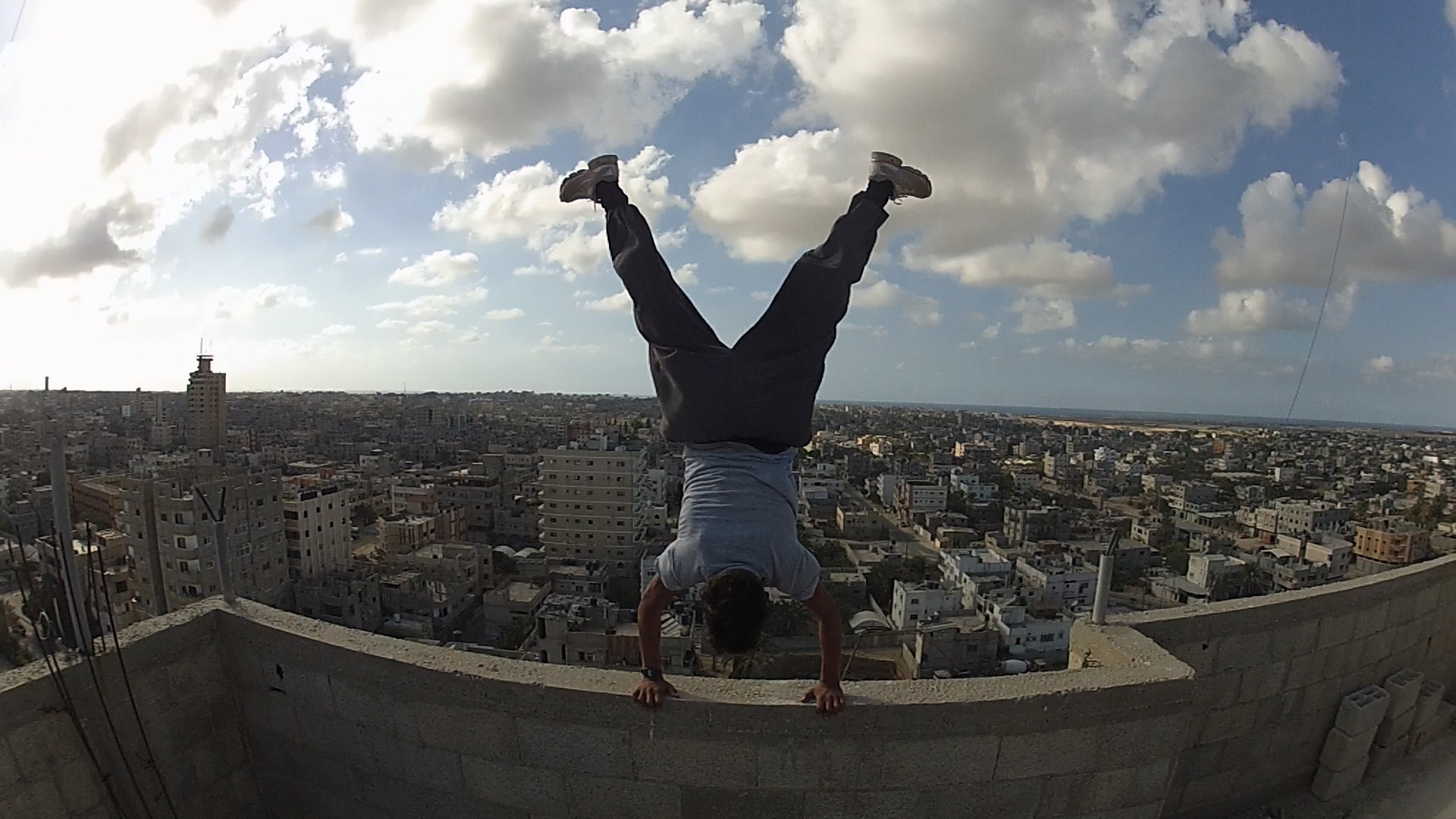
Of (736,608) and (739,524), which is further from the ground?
(739,524)

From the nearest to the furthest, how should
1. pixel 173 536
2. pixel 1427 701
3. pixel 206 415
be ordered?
1. pixel 1427 701
2. pixel 173 536
3. pixel 206 415

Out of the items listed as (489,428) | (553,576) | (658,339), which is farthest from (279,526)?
(489,428)

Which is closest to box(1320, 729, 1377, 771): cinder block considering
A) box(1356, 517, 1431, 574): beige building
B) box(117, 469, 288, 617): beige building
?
box(117, 469, 288, 617): beige building

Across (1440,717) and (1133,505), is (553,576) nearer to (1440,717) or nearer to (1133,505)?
(1440,717)

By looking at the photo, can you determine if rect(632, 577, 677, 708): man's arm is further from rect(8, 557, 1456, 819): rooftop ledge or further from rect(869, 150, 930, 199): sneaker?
rect(869, 150, 930, 199): sneaker

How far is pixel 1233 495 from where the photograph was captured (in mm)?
35875

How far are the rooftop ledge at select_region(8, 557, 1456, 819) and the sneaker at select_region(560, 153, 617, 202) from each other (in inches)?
51.4

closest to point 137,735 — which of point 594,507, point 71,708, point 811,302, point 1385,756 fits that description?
point 71,708

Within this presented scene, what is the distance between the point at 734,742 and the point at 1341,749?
235cm

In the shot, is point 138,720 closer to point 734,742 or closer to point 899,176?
point 734,742

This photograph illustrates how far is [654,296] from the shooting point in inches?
69.1

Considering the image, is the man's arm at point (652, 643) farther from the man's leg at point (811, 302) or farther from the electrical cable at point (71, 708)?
the electrical cable at point (71, 708)

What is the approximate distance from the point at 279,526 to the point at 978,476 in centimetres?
3512

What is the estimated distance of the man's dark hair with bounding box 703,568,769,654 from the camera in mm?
1452
